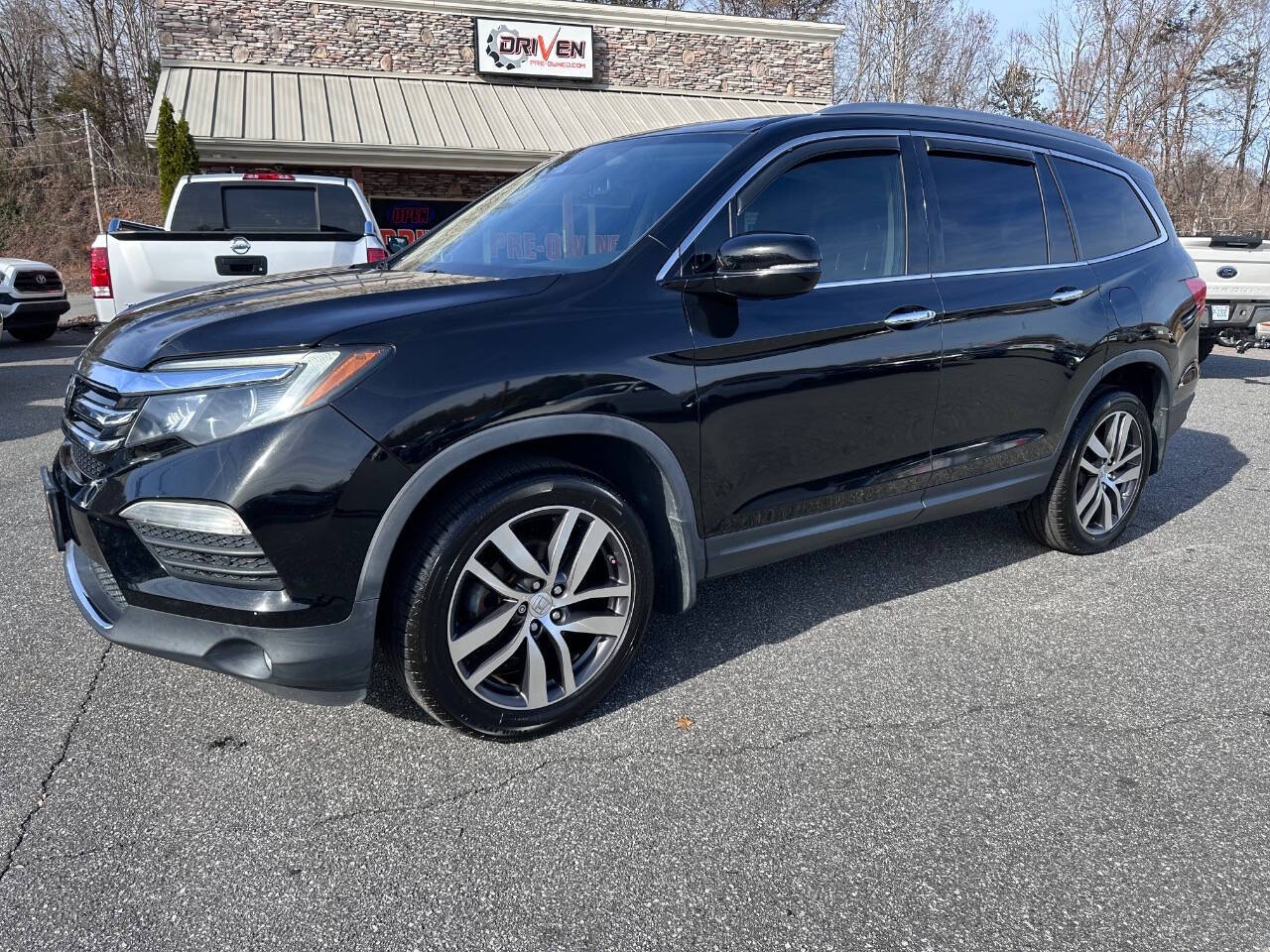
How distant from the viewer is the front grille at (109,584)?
101 inches

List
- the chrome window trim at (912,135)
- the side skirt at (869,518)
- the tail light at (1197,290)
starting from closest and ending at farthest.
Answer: the chrome window trim at (912,135) < the side skirt at (869,518) < the tail light at (1197,290)

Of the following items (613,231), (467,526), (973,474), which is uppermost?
(613,231)

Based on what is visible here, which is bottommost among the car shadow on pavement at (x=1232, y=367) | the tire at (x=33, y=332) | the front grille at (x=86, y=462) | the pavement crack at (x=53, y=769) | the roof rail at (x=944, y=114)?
the tire at (x=33, y=332)

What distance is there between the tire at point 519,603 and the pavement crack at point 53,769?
0.99 metres

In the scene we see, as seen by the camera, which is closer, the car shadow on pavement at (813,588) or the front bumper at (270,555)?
the front bumper at (270,555)

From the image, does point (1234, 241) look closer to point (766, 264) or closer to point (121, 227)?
point (766, 264)

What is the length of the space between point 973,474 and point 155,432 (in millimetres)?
2966

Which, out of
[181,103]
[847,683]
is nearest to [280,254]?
[847,683]

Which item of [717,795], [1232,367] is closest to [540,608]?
[717,795]

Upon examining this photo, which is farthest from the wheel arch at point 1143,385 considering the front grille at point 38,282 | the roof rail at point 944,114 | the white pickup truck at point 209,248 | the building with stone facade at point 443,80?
the front grille at point 38,282

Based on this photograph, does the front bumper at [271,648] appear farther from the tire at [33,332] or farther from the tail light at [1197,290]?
the tire at [33,332]

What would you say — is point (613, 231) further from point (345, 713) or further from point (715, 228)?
point (345, 713)

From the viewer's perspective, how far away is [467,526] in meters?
2.56

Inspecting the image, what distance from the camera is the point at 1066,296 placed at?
13.0 feet
